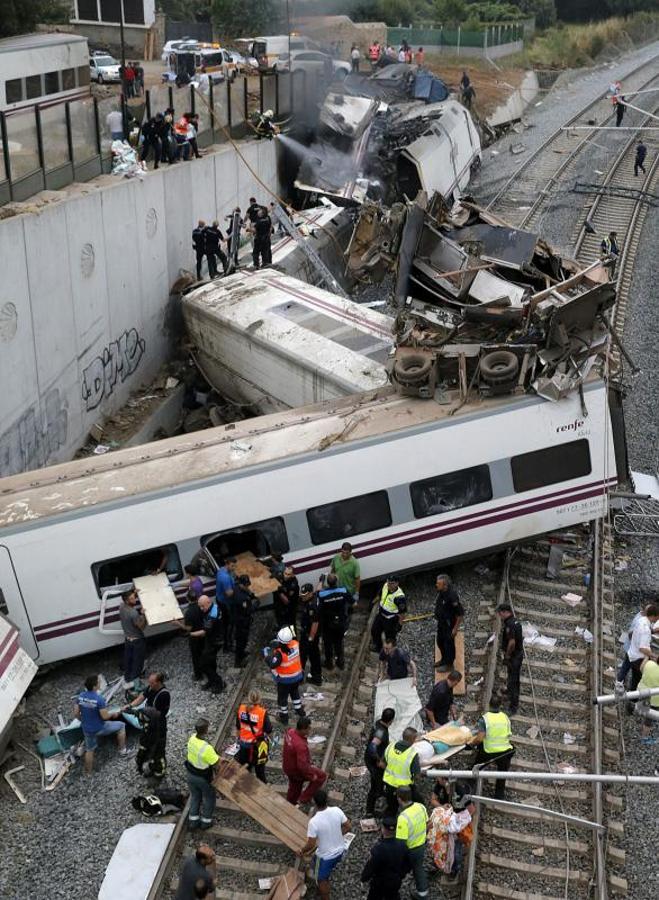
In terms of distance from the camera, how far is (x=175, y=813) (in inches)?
389

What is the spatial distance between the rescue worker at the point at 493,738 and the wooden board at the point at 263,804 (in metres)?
1.83

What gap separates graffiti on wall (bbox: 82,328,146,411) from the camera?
18.4 m

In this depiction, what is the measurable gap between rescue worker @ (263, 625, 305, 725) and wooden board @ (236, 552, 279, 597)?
3.76 ft

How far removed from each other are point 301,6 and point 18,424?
1345 inches

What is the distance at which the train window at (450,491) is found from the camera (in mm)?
13023

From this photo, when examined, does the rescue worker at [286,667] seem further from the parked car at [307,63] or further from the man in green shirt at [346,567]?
the parked car at [307,63]

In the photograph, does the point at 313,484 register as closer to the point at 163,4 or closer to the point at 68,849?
the point at 68,849

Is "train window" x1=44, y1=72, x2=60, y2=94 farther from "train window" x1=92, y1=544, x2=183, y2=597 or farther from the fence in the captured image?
"train window" x1=92, y1=544, x2=183, y2=597

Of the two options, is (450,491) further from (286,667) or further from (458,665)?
(286,667)

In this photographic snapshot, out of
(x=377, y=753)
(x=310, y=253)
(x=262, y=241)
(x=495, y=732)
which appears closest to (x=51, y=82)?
(x=262, y=241)

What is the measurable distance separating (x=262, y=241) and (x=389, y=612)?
11.8 metres

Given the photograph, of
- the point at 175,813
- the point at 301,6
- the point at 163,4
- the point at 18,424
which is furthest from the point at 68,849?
the point at 163,4

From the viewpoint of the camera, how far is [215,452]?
42.0 ft

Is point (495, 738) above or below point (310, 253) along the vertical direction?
below
